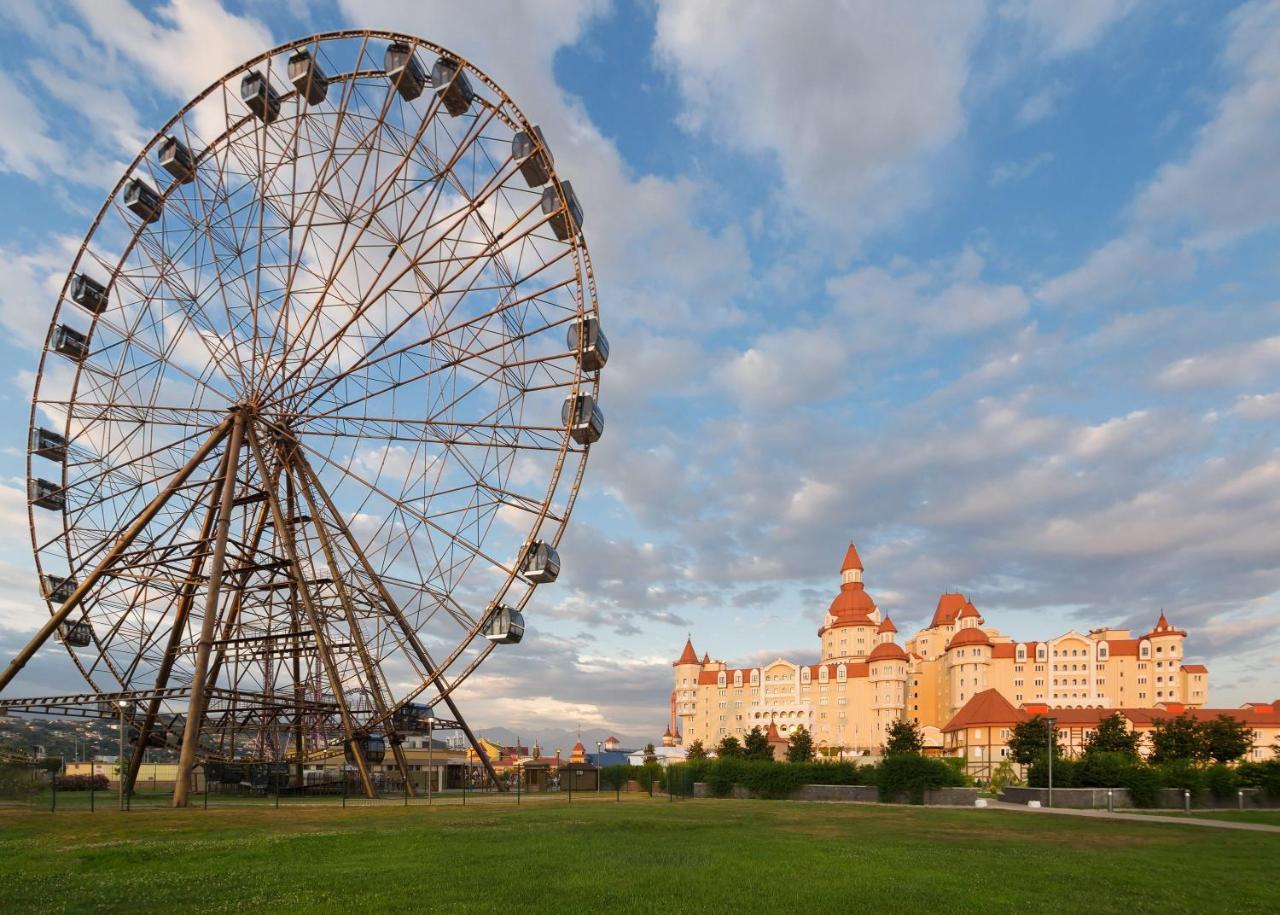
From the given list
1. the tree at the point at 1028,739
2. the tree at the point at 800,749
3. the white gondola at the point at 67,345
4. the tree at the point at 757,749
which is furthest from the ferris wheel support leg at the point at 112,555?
the tree at the point at 1028,739

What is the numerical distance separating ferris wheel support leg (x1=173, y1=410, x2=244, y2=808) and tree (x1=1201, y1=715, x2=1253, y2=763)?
77.3 meters

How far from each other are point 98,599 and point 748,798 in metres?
34.5

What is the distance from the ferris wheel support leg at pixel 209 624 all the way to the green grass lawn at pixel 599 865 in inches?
75.1

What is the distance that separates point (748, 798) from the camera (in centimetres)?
5306

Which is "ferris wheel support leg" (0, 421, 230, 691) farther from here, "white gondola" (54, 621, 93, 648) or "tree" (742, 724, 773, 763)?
"tree" (742, 724, 773, 763)

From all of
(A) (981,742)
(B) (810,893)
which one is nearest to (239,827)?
(B) (810,893)

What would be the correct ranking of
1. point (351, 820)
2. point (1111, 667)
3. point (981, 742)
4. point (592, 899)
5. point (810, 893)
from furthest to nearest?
point (1111, 667) → point (981, 742) → point (351, 820) → point (810, 893) → point (592, 899)

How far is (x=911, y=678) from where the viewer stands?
166500mm

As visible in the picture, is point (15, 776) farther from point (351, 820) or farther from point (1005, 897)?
point (1005, 897)

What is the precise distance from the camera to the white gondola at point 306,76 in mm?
Answer: 34625

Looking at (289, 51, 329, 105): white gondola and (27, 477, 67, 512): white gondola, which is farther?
(27, 477, 67, 512): white gondola

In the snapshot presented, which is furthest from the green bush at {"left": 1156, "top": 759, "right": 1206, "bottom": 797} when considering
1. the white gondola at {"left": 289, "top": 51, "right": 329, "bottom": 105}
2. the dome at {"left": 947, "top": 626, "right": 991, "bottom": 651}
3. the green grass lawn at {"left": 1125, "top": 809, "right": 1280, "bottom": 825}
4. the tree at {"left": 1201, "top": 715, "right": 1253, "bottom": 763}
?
the dome at {"left": 947, "top": 626, "right": 991, "bottom": 651}

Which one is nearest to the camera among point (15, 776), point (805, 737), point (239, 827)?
point (239, 827)

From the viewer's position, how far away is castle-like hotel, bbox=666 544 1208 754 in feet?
478
